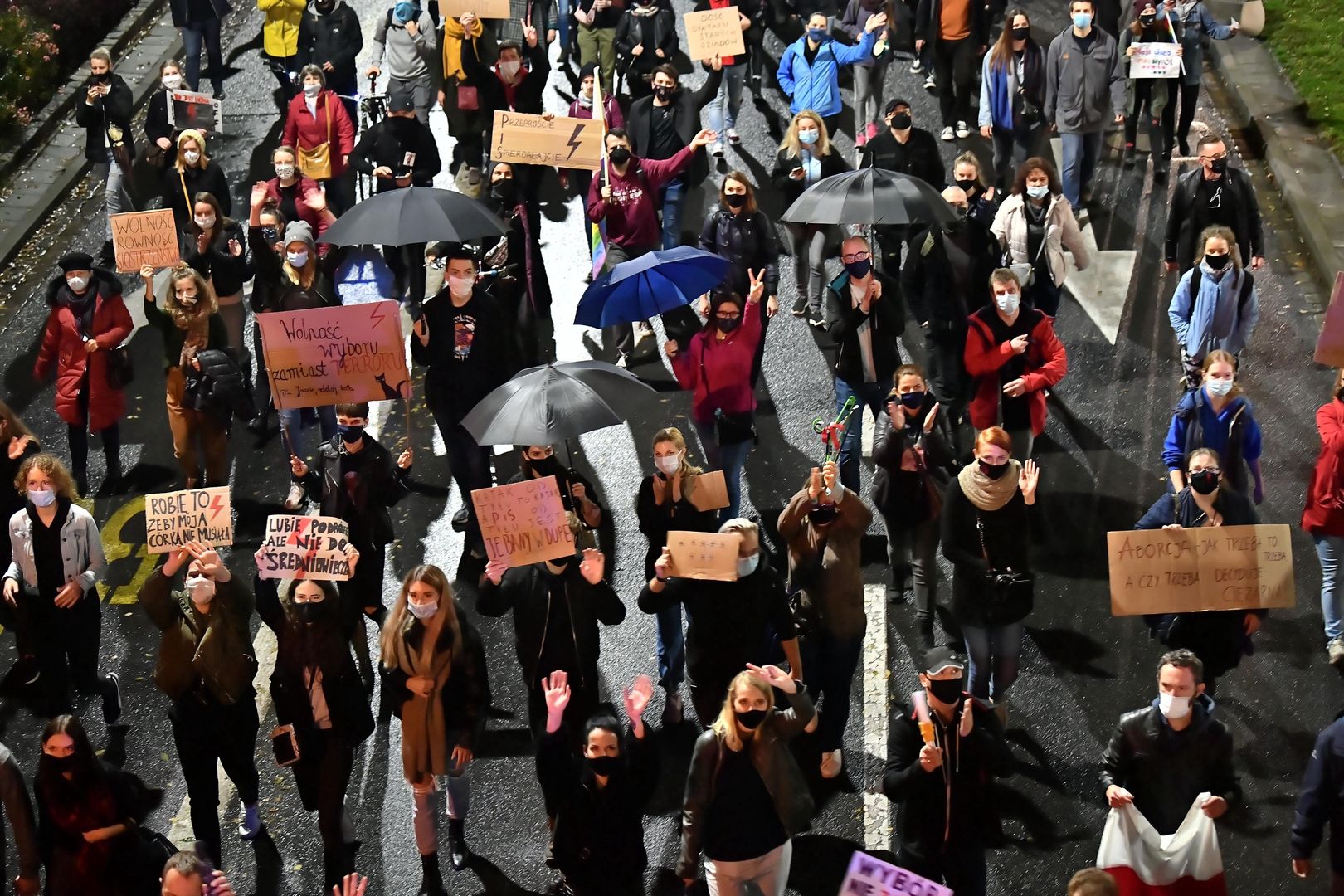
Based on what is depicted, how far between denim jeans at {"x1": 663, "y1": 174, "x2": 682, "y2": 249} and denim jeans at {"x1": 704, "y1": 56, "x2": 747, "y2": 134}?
2625 mm

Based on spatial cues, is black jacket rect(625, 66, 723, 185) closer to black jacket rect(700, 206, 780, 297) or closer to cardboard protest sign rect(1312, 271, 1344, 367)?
black jacket rect(700, 206, 780, 297)

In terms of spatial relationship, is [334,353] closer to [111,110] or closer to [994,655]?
[994,655]

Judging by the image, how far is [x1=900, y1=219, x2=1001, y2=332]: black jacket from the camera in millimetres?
12430

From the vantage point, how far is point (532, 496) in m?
9.45

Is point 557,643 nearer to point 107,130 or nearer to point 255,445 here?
point 255,445

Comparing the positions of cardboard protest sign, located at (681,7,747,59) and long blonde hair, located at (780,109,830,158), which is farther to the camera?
cardboard protest sign, located at (681,7,747,59)

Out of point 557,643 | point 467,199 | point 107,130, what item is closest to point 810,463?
point 467,199

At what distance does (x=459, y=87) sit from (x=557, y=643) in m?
8.35

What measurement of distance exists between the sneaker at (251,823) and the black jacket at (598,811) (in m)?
1.88

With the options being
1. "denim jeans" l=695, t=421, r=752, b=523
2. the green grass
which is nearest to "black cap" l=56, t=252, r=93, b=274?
→ "denim jeans" l=695, t=421, r=752, b=523

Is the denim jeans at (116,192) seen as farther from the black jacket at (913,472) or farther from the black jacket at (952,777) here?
the black jacket at (952,777)

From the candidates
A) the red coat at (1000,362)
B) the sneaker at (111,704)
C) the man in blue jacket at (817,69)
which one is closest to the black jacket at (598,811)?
the sneaker at (111,704)

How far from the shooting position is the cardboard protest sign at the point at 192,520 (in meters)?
9.56

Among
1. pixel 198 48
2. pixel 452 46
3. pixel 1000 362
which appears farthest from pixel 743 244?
pixel 198 48
